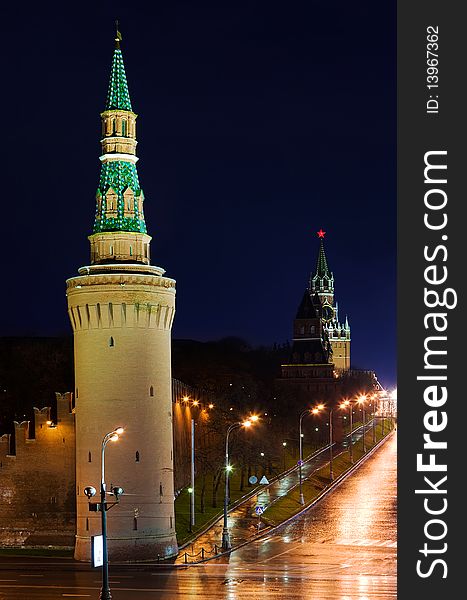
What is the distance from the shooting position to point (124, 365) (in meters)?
68.9

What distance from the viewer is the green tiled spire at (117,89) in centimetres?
7136

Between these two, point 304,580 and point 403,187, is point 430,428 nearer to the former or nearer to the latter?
point 403,187

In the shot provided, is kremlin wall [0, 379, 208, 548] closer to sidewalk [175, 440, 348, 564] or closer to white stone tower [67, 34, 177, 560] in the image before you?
white stone tower [67, 34, 177, 560]

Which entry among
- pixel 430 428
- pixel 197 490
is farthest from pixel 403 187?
pixel 197 490

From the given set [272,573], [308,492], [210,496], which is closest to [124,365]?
[272,573]

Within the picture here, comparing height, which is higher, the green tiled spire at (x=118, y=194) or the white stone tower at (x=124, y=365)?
the green tiled spire at (x=118, y=194)

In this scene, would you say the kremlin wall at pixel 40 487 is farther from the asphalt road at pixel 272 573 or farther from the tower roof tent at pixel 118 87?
the tower roof tent at pixel 118 87

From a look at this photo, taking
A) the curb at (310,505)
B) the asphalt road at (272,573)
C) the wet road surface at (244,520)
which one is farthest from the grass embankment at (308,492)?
the asphalt road at (272,573)

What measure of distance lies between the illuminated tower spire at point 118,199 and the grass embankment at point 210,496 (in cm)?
1729

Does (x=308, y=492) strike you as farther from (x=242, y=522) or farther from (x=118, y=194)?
(x=118, y=194)

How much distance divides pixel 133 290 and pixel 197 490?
3055 centimetres

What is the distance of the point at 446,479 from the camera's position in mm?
34531

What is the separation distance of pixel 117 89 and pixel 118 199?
6.56 m

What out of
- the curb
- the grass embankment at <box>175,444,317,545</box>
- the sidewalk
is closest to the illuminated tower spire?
the sidewalk
